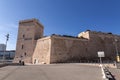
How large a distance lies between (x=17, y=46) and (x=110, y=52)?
3881 cm

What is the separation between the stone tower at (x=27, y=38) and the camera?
4806cm

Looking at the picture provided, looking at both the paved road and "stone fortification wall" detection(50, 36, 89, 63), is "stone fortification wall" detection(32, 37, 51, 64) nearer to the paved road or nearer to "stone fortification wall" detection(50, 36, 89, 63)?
"stone fortification wall" detection(50, 36, 89, 63)

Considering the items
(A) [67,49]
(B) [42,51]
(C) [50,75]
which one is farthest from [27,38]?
(C) [50,75]

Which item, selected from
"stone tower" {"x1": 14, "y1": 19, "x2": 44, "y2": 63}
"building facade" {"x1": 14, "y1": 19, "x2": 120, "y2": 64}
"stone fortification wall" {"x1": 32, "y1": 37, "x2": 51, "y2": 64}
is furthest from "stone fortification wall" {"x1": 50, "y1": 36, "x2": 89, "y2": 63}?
"stone tower" {"x1": 14, "y1": 19, "x2": 44, "y2": 63}

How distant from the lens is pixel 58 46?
43125 millimetres

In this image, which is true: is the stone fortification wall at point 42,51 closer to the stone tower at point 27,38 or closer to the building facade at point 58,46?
the building facade at point 58,46

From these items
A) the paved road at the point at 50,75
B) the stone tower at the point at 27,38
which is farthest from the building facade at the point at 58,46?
the paved road at the point at 50,75

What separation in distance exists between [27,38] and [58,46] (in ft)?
47.3

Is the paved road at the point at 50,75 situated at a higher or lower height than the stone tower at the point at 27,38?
lower

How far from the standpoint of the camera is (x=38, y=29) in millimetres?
53125

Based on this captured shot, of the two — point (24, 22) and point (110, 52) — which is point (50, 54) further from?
point (110, 52)

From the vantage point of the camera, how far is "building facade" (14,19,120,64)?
4275 centimetres

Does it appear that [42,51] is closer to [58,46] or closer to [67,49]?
[58,46]

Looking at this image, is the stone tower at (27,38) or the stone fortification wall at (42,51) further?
the stone tower at (27,38)
